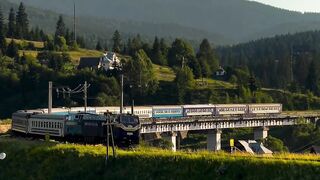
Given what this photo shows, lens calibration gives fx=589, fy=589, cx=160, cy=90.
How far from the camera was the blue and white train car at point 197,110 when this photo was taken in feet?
319

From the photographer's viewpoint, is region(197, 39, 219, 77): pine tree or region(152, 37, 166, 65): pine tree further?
region(152, 37, 166, 65): pine tree

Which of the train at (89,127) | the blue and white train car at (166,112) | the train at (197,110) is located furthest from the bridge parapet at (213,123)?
the train at (89,127)

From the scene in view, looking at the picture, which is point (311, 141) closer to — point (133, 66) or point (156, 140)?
point (156, 140)

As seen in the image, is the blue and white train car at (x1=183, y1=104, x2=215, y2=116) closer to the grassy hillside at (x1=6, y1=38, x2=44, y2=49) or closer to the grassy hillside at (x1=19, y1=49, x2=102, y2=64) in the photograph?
the grassy hillside at (x1=19, y1=49, x2=102, y2=64)

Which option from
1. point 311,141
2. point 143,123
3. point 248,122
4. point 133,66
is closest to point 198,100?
point 133,66

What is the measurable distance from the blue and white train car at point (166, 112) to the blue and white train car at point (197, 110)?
4.81 ft

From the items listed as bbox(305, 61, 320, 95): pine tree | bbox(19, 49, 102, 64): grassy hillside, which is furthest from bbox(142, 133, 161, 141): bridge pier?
bbox(305, 61, 320, 95): pine tree

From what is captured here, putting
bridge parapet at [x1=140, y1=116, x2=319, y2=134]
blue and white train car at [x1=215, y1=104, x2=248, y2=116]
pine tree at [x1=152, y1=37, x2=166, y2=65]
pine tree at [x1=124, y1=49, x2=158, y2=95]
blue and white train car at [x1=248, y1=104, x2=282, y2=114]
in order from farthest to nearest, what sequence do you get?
1. pine tree at [x1=152, y1=37, x2=166, y2=65]
2. pine tree at [x1=124, y1=49, x2=158, y2=95]
3. blue and white train car at [x1=248, y1=104, x2=282, y2=114]
4. blue and white train car at [x1=215, y1=104, x2=248, y2=116]
5. bridge parapet at [x1=140, y1=116, x2=319, y2=134]

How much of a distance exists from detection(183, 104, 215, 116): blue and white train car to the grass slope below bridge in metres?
56.6

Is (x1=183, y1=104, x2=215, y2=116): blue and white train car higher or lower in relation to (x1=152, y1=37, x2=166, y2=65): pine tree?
lower

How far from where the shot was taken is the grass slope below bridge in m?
29.2

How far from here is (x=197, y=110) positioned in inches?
3927

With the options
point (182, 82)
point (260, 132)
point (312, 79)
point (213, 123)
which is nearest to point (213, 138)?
point (213, 123)

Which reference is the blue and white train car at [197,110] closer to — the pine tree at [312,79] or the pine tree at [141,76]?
the pine tree at [141,76]
